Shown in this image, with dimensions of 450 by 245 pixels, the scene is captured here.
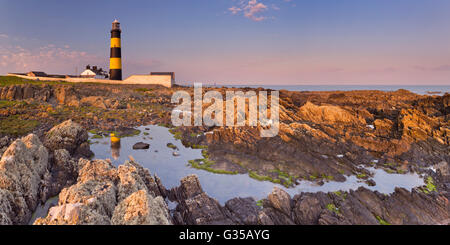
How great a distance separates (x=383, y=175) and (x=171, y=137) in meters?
17.4

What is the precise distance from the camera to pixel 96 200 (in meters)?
7.56

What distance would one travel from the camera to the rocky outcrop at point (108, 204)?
6746mm

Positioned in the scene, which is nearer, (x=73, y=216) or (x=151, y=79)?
(x=73, y=216)

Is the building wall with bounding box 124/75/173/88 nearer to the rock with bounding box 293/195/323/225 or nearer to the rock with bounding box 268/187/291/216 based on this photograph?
the rock with bounding box 268/187/291/216

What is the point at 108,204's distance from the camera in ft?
26.0

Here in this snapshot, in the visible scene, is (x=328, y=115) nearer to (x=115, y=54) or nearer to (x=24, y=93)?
(x=24, y=93)

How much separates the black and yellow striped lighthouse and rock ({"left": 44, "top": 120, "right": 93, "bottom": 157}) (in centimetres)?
5240

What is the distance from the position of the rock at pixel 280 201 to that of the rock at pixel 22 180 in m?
9.66

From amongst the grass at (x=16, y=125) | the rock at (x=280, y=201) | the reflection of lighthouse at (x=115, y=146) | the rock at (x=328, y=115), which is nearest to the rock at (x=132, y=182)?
the rock at (x=280, y=201)

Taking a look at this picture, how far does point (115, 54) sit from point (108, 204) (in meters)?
63.8

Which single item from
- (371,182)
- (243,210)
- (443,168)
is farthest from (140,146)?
(443,168)

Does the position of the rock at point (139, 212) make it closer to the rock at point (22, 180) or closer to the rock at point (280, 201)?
the rock at point (22, 180)
